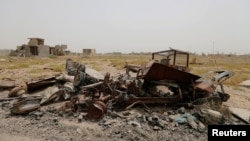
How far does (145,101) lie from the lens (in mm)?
7574

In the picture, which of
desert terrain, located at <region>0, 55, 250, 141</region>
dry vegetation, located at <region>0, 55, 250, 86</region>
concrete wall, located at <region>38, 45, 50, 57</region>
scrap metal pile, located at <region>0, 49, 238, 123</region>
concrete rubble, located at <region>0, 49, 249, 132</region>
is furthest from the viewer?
concrete wall, located at <region>38, 45, 50, 57</region>

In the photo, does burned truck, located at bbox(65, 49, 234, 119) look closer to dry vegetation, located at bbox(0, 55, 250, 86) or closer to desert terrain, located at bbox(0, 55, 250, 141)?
desert terrain, located at bbox(0, 55, 250, 141)

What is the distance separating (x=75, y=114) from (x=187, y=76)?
389 cm

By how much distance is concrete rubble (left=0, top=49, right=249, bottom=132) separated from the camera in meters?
6.66

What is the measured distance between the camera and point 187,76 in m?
7.93

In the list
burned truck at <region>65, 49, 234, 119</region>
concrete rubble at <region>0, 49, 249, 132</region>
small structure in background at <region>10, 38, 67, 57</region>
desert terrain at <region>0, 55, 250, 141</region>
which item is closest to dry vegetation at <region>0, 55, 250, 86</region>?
burned truck at <region>65, 49, 234, 119</region>

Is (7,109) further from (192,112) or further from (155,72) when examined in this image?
(192,112)

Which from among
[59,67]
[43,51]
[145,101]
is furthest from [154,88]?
[43,51]

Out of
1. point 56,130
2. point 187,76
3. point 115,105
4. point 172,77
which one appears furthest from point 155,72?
point 56,130

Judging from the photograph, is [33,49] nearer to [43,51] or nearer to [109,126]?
[43,51]

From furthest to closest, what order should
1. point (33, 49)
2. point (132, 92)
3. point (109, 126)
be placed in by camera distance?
point (33, 49) < point (132, 92) < point (109, 126)

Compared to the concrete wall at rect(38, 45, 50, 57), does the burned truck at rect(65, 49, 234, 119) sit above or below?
below

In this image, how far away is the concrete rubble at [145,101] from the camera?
21.8 ft

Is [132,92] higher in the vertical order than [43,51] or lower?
lower
